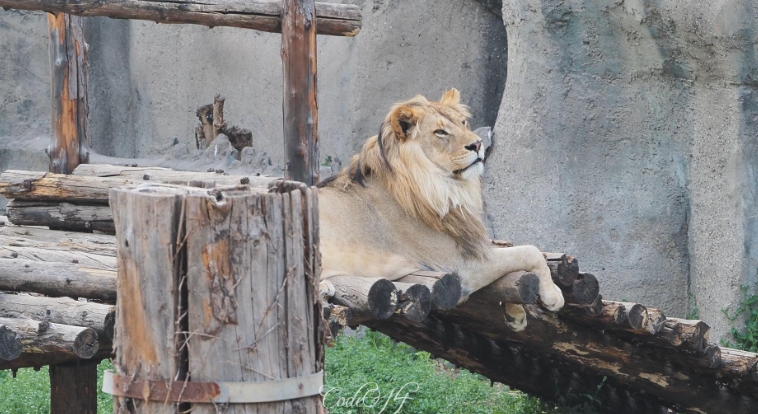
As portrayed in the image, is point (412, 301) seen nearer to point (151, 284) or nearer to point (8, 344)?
point (8, 344)

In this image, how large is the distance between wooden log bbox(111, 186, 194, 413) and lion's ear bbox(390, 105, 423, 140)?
2.58m

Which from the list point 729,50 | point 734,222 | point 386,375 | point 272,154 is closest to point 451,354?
point 386,375

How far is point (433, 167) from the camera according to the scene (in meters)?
4.88

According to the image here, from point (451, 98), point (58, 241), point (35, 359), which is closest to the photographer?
point (35, 359)

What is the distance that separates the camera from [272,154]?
9.80 meters

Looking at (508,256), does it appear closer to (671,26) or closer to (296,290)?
(296,290)

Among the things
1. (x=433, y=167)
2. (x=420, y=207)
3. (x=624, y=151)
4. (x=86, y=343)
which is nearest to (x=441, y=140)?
(x=433, y=167)

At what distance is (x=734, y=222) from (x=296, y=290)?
5.23 metres

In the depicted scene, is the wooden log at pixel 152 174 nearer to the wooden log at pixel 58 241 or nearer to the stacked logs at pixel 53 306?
the wooden log at pixel 58 241

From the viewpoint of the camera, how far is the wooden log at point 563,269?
4.69m

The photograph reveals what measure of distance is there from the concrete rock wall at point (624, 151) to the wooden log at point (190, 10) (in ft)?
8.08

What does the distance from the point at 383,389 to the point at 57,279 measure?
9.86 ft

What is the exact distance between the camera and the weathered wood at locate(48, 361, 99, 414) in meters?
5.23

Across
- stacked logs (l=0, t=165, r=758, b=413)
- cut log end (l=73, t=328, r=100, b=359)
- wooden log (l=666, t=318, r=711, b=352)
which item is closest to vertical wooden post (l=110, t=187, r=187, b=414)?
stacked logs (l=0, t=165, r=758, b=413)
